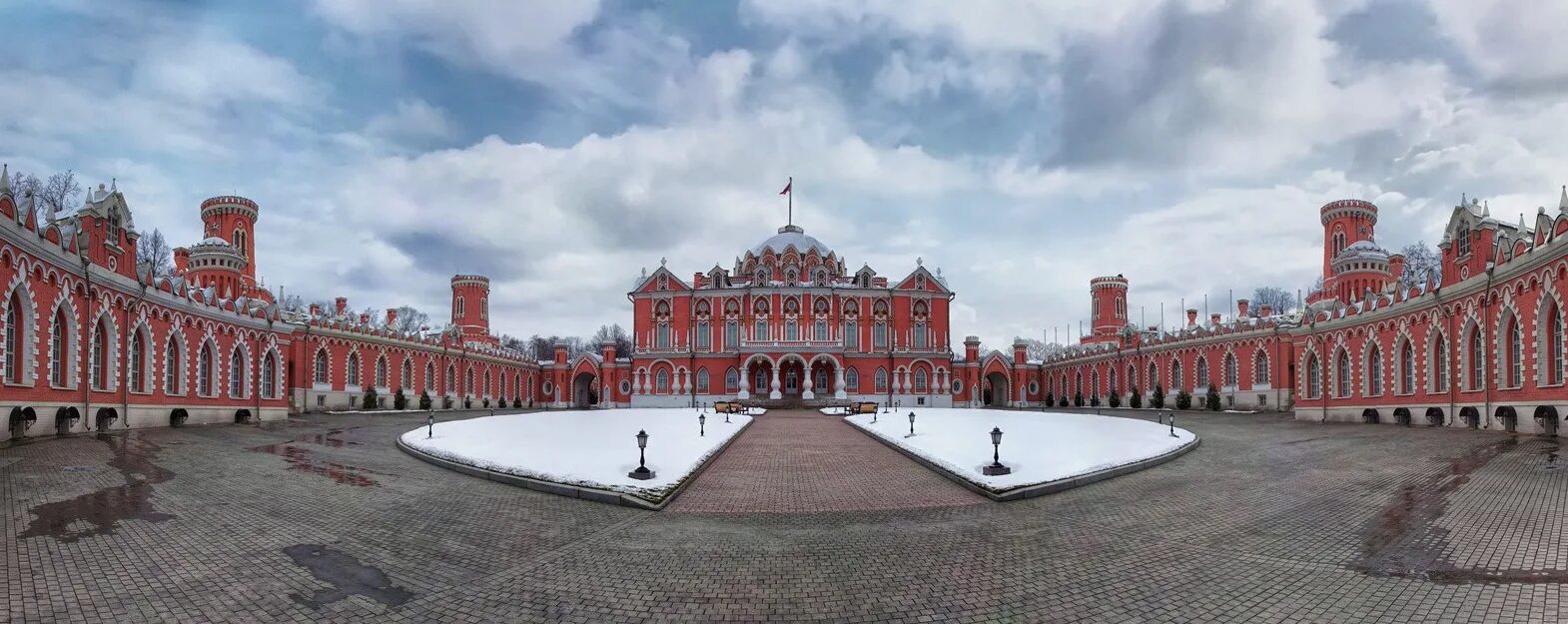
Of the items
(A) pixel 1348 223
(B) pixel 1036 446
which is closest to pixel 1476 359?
(B) pixel 1036 446

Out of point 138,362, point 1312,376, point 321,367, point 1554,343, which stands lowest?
point 1312,376

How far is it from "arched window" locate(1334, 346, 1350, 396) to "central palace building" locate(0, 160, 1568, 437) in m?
0.10

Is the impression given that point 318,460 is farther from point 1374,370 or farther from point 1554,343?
point 1374,370

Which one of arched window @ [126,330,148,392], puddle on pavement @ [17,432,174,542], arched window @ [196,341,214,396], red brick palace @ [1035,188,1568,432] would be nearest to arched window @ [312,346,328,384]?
arched window @ [196,341,214,396]

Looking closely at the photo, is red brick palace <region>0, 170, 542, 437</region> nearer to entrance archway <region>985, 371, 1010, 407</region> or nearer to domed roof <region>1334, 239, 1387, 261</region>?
entrance archway <region>985, 371, 1010, 407</region>

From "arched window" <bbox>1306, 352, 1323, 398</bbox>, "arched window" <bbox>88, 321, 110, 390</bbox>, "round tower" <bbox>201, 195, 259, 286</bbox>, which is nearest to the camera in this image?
"arched window" <bbox>88, 321, 110, 390</bbox>

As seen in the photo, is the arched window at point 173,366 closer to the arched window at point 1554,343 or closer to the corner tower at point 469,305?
the arched window at point 1554,343

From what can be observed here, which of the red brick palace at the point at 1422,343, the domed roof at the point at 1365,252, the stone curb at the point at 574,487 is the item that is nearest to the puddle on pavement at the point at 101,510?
the stone curb at the point at 574,487

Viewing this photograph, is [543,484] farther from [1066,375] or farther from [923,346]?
[1066,375]

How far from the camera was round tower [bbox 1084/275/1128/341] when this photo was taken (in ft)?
264

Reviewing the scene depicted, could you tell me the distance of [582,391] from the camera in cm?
7838

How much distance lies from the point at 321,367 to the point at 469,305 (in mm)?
29544

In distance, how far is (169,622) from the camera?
7.07m

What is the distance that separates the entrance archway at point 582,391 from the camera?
7719 cm
